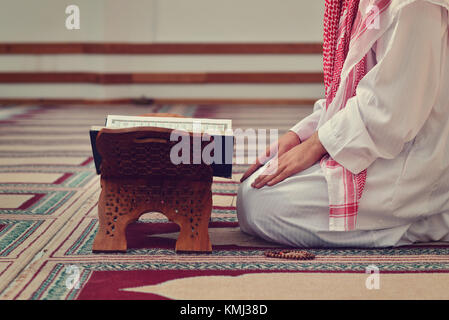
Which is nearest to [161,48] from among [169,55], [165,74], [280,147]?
[169,55]

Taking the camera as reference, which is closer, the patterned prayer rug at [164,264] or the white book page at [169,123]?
the patterned prayer rug at [164,264]

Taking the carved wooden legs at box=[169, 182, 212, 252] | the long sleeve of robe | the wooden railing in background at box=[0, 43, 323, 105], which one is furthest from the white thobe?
the wooden railing in background at box=[0, 43, 323, 105]

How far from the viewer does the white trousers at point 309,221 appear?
169 cm

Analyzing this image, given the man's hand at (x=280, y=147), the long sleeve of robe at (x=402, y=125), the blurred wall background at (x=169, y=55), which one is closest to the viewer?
the long sleeve of robe at (x=402, y=125)

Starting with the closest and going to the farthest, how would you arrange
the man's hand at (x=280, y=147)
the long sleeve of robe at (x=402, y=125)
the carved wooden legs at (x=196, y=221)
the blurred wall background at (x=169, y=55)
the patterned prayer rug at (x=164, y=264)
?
1. the patterned prayer rug at (x=164, y=264)
2. the long sleeve of robe at (x=402, y=125)
3. the carved wooden legs at (x=196, y=221)
4. the man's hand at (x=280, y=147)
5. the blurred wall background at (x=169, y=55)

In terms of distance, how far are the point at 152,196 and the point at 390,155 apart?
660 millimetres

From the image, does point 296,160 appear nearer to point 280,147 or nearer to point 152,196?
point 280,147

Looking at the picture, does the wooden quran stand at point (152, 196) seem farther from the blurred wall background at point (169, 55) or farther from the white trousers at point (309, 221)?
the blurred wall background at point (169, 55)

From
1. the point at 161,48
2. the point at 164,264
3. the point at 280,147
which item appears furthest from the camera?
the point at 161,48

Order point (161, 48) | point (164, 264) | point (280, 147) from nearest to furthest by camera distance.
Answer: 1. point (164, 264)
2. point (280, 147)
3. point (161, 48)

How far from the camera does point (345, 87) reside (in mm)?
1696

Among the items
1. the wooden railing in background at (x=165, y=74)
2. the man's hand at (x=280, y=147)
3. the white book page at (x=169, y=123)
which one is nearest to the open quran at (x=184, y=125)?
the white book page at (x=169, y=123)

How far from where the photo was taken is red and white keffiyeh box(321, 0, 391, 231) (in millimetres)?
1641
